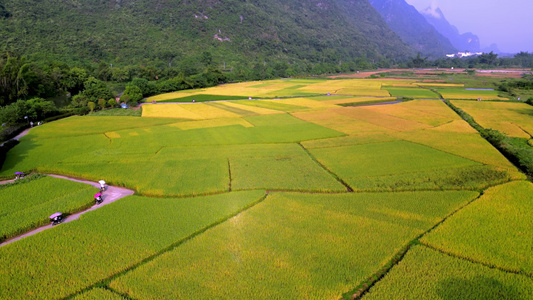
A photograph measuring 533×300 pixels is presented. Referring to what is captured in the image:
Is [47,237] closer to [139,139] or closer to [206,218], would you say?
[206,218]

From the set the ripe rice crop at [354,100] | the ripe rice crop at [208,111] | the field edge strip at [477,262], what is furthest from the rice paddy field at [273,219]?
the ripe rice crop at [354,100]

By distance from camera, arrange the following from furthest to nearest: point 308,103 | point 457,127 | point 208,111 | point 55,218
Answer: point 308,103, point 208,111, point 457,127, point 55,218

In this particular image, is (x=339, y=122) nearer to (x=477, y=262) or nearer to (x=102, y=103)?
(x=477, y=262)

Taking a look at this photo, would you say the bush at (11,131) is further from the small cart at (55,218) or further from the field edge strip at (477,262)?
the field edge strip at (477,262)

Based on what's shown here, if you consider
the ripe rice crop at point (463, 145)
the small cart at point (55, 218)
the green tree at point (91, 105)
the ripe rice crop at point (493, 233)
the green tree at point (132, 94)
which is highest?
the green tree at point (132, 94)

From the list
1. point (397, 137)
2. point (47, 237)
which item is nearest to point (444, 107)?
point (397, 137)

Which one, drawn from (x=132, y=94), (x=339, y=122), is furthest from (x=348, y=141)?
(x=132, y=94)

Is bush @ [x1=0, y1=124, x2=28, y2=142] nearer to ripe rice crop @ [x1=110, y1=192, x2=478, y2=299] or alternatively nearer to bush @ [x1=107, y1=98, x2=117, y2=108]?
bush @ [x1=107, y1=98, x2=117, y2=108]

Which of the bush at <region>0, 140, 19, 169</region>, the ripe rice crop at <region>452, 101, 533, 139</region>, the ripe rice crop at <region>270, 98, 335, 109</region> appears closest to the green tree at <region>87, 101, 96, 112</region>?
the bush at <region>0, 140, 19, 169</region>

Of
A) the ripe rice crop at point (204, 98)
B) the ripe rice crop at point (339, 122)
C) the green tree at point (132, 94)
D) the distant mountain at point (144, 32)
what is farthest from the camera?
the distant mountain at point (144, 32)
